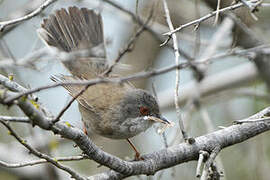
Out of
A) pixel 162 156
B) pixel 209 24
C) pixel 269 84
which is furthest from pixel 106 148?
pixel 162 156

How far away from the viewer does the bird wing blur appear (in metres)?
5.23

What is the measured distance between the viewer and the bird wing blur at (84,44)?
523cm

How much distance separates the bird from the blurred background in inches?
6.9

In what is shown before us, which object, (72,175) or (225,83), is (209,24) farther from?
(72,175)

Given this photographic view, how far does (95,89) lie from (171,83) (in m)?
4.20

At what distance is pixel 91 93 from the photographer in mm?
5312

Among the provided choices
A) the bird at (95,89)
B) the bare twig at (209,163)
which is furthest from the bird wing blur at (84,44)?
the bare twig at (209,163)

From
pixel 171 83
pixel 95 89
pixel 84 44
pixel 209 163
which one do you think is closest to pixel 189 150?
pixel 209 163

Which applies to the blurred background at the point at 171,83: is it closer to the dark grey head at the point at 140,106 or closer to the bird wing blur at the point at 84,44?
the bird wing blur at the point at 84,44

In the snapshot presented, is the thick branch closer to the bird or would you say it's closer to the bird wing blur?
the bird

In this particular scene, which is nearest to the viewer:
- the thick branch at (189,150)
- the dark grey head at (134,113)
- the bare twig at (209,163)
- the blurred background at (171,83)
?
the bare twig at (209,163)

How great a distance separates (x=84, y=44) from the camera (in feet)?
19.2

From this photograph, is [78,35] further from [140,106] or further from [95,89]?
[140,106]

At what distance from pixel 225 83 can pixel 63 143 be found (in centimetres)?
313
